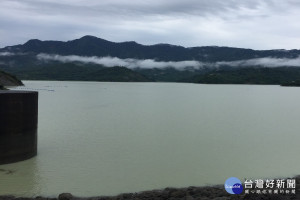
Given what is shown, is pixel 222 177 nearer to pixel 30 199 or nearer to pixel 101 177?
pixel 101 177

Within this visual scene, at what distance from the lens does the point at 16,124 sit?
13453mm

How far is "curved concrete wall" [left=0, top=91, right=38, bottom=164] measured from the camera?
1310 centimetres

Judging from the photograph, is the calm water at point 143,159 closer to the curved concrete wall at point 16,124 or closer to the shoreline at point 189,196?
the curved concrete wall at point 16,124

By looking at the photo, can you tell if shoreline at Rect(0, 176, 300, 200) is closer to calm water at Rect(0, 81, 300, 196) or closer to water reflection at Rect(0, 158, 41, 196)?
water reflection at Rect(0, 158, 41, 196)

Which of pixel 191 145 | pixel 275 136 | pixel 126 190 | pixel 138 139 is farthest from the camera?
pixel 275 136

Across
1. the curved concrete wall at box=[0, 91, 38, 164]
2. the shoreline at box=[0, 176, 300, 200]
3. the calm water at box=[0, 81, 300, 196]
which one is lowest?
the calm water at box=[0, 81, 300, 196]

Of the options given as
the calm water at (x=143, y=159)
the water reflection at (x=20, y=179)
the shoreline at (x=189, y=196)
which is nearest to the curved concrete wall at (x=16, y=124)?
the water reflection at (x=20, y=179)

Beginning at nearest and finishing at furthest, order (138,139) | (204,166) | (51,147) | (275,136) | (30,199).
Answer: (30,199) < (204,166) < (51,147) < (138,139) < (275,136)

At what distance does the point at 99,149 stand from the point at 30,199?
8315mm

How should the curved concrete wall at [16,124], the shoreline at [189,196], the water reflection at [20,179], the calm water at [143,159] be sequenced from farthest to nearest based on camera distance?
1. the curved concrete wall at [16,124]
2. the calm water at [143,159]
3. the water reflection at [20,179]
4. the shoreline at [189,196]

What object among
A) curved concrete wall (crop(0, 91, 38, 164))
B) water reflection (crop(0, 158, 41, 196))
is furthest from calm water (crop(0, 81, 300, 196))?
curved concrete wall (crop(0, 91, 38, 164))

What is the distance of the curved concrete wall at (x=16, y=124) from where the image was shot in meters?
13.1

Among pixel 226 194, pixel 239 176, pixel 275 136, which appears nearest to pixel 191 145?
pixel 239 176

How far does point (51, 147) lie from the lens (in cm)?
1830
